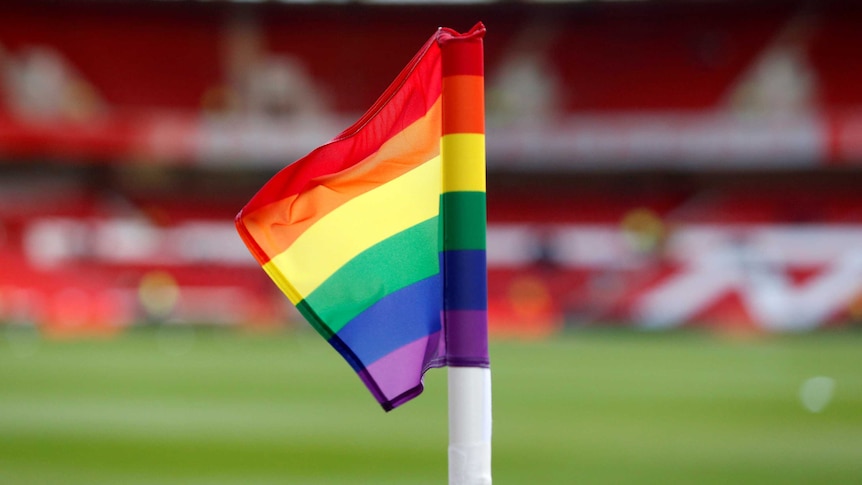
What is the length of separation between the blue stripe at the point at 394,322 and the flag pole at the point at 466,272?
0.25 m

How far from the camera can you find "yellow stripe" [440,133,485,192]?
2.49 meters

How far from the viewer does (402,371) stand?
2828mm

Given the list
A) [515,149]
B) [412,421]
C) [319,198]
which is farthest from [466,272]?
[515,149]

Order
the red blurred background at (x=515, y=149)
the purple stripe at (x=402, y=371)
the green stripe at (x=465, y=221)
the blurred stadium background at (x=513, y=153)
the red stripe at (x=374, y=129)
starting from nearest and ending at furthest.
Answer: the green stripe at (x=465, y=221), the red stripe at (x=374, y=129), the purple stripe at (x=402, y=371), the blurred stadium background at (x=513, y=153), the red blurred background at (x=515, y=149)

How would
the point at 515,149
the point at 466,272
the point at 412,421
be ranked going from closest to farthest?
the point at 466,272, the point at 412,421, the point at 515,149

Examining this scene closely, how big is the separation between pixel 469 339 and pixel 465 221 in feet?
0.99

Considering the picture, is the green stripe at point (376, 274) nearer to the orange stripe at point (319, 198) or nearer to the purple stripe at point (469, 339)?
the orange stripe at point (319, 198)

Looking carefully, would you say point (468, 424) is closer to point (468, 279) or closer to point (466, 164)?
point (468, 279)

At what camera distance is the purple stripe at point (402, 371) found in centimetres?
278

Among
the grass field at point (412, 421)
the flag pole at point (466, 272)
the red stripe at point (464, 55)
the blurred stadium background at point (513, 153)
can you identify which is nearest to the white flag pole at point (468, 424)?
the flag pole at point (466, 272)

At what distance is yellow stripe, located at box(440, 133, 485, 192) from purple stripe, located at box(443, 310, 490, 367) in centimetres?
32

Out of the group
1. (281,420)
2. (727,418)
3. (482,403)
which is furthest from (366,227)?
(727,418)

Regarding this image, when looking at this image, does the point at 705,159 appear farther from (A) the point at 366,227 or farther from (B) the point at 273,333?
(A) the point at 366,227

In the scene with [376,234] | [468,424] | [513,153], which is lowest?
[468,424]
